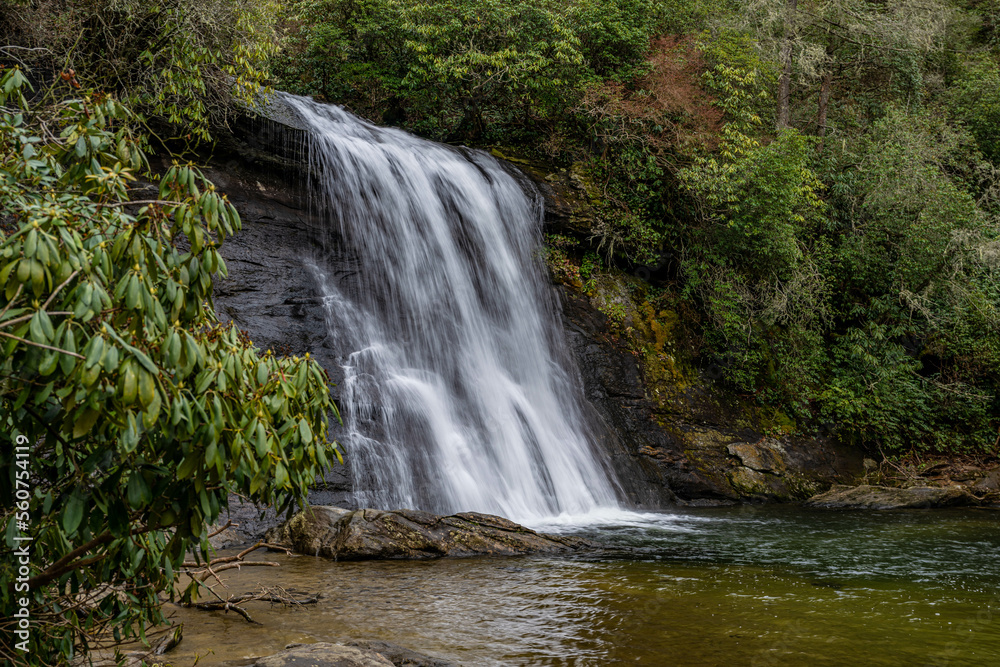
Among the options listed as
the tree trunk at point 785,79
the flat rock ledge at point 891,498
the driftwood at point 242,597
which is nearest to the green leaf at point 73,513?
the driftwood at point 242,597

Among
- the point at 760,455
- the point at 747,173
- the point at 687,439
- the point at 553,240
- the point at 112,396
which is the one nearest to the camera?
the point at 112,396

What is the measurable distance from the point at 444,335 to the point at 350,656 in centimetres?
833

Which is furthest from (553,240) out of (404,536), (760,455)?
(404,536)

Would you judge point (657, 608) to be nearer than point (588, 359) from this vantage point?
Yes

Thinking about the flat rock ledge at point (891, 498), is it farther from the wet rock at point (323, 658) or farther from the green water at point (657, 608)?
the wet rock at point (323, 658)

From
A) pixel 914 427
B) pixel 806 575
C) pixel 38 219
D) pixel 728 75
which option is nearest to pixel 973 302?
pixel 914 427

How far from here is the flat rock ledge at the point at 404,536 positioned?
281 inches

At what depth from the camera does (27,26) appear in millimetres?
9250

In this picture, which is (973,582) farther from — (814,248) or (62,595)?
(814,248)

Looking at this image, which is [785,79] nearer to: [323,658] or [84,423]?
[323,658]

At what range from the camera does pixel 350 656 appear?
151 inches

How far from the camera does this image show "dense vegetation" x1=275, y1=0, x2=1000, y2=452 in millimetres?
15102

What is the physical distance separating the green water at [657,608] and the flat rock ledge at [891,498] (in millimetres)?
3584

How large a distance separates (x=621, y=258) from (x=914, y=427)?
23.6ft
